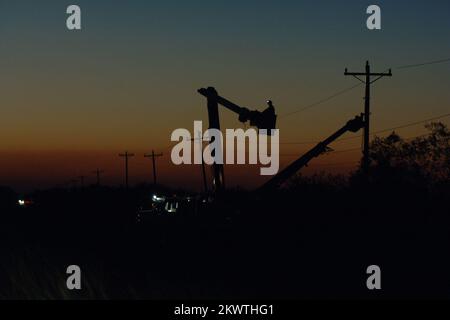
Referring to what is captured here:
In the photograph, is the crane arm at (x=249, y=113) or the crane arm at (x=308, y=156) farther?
the crane arm at (x=308, y=156)

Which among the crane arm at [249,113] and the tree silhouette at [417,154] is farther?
the tree silhouette at [417,154]

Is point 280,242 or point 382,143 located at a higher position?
point 382,143

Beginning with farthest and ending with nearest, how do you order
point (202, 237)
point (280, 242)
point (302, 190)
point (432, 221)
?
point (302, 190)
point (202, 237)
point (432, 221)
point (280, 242)

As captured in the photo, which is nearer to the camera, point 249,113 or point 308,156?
point 249,113

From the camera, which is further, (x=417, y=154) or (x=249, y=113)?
(x=417, y=154)

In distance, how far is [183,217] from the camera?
3897cm

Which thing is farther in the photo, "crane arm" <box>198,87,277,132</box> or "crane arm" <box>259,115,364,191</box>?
"crane arm" <box>259,115,364,191</box>

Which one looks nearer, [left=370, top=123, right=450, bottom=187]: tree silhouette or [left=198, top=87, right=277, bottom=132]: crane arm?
[left=198, top=87, right=277, bottom=132]: crane arm

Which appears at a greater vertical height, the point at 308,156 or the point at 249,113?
the point at 249,113
